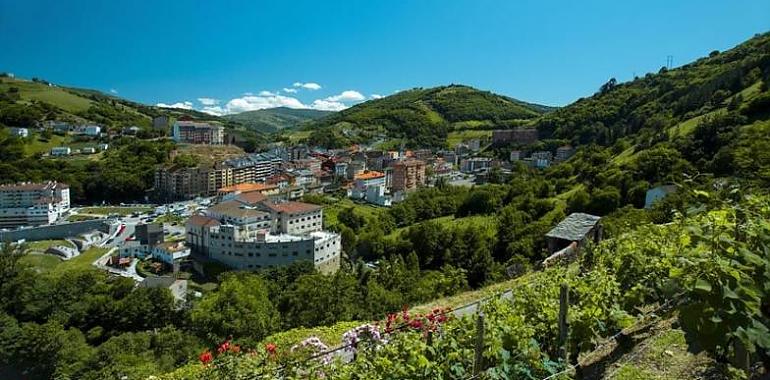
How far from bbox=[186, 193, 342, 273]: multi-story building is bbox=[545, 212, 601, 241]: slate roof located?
28.3m

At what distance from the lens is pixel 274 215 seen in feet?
138

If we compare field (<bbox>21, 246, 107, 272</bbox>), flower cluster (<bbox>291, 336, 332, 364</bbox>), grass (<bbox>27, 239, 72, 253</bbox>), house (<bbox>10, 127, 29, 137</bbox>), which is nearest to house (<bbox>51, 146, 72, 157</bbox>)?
house (<bbox>10, 127, 29, 137</bbox>)

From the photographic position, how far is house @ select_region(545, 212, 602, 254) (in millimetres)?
8875

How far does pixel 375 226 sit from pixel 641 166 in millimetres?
21970

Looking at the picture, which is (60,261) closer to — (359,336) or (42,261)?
(42,261)

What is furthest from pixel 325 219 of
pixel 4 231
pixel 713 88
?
pixel 713 88

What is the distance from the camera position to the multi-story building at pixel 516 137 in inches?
3164

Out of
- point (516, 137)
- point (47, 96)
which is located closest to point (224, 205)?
point (516, 137)

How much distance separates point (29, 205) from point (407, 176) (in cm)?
4530

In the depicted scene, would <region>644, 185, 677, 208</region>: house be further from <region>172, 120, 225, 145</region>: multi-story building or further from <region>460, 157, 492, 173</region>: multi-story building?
<region>172, 120, 225, 145</region>: multi-story building

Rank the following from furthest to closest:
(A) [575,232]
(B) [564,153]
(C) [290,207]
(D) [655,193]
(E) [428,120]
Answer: (E) [428,120] → (B) [564,153] → (C) [290,207] → (D) [655,193] → (A) [575,232]

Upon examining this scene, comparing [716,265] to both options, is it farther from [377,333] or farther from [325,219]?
[325,219]

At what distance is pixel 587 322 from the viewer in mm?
3320

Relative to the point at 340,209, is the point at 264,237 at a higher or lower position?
lower
